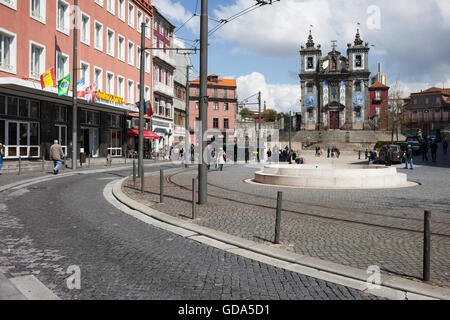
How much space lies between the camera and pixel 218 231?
7.12m

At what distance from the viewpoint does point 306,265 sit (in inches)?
203

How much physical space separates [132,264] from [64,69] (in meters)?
25.5

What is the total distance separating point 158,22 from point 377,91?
189 ft

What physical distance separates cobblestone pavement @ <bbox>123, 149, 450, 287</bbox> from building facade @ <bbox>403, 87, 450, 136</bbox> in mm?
91744

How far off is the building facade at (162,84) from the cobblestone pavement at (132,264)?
36374 millimetres

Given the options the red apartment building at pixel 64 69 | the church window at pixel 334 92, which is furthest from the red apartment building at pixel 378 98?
the red apartment building at pixel 64 69

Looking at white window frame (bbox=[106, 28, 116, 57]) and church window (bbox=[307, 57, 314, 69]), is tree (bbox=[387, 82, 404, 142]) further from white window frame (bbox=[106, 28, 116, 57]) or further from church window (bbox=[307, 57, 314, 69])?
white window frame (bbox=[106, 28, 116, 57])

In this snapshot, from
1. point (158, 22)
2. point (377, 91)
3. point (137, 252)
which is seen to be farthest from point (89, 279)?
point (377, 91)

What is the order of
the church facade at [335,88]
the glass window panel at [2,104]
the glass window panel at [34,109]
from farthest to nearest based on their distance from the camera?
the church facade at [335,88], the glass window panel at [34,109], the glass window panel at [2,104]

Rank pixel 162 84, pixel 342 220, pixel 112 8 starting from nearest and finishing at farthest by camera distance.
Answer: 1. pixel 342 220
2. pixel 112 8
3. pixel 162 84

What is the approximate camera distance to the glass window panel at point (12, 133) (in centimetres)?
2284

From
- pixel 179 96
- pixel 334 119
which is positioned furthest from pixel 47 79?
pixel 334 119

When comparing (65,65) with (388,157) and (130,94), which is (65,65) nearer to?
(130,94)

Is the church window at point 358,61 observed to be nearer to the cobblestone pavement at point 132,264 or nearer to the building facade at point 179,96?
the building facade at point 179,96
